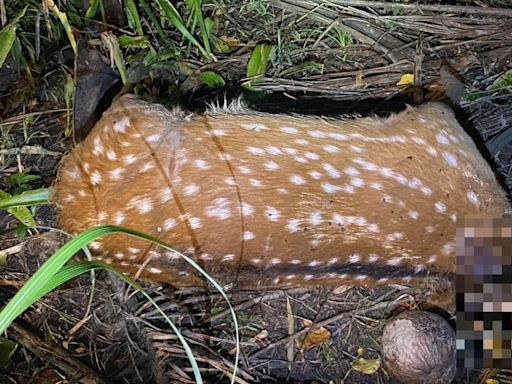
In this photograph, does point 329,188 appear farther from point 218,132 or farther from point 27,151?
point 27,151

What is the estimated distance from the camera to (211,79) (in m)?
2.96

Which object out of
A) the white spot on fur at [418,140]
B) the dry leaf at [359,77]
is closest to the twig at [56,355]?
the white spot on fur at [418,140]

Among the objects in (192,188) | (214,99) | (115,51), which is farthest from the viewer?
(214,99)

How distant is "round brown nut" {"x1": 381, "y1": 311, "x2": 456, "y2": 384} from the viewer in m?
2.49

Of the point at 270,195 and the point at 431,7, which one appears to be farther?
the point at 431,7

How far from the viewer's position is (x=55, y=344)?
268 cm

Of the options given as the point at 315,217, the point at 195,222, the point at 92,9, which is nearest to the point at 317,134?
the point at 315,217

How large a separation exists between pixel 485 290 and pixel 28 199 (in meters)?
1.64

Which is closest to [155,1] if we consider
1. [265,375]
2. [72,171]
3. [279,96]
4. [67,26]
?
[67,26]

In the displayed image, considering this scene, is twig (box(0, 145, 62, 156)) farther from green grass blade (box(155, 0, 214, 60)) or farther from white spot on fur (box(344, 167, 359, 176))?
white spot on fur (box(344, 167, 359, 176))

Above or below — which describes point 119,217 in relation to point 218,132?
below

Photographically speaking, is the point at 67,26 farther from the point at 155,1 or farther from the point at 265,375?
the point at 265,375

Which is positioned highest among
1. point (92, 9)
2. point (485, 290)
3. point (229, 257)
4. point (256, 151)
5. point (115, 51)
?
point (92, 9)

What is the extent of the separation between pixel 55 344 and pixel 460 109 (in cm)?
181
